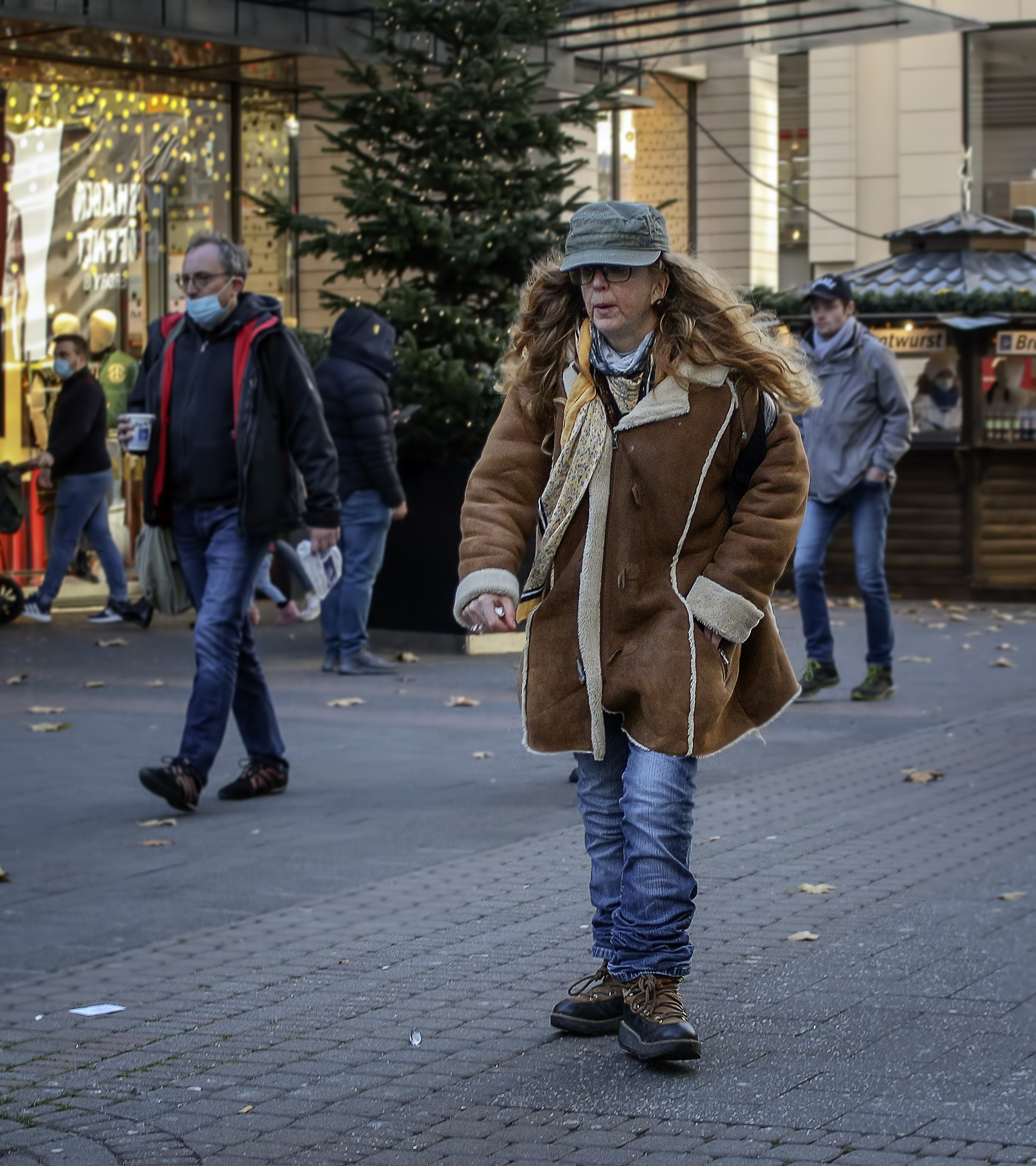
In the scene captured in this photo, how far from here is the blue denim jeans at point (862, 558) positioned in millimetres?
10516

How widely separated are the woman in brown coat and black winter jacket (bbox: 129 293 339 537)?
295 centimetres

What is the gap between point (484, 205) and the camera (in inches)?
515

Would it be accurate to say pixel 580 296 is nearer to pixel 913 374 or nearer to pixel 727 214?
pixel 913 374

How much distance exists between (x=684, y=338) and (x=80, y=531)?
10215mm

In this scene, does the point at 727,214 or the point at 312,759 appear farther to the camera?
the point at 727,214

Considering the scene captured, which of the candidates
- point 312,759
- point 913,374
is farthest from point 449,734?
point 913,374

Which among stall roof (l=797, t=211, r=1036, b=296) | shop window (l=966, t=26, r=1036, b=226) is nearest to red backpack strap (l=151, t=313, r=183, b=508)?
stall roof (l=797, t=211, r=1036, b=296)

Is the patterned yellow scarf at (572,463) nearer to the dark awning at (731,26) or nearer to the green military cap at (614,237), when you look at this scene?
the green military cap at (614,237)

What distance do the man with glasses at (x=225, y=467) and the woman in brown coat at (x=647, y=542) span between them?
A: 2993mm

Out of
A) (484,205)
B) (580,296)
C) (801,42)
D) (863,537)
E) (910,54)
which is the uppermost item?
(910,54)

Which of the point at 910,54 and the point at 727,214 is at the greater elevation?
the point at 910,54

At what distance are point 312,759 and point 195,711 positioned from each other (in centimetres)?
136

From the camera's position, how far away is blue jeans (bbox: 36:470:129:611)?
1413cm

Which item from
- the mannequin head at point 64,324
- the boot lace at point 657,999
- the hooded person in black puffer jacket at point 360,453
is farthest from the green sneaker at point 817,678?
the mannequin head at point 64,324
